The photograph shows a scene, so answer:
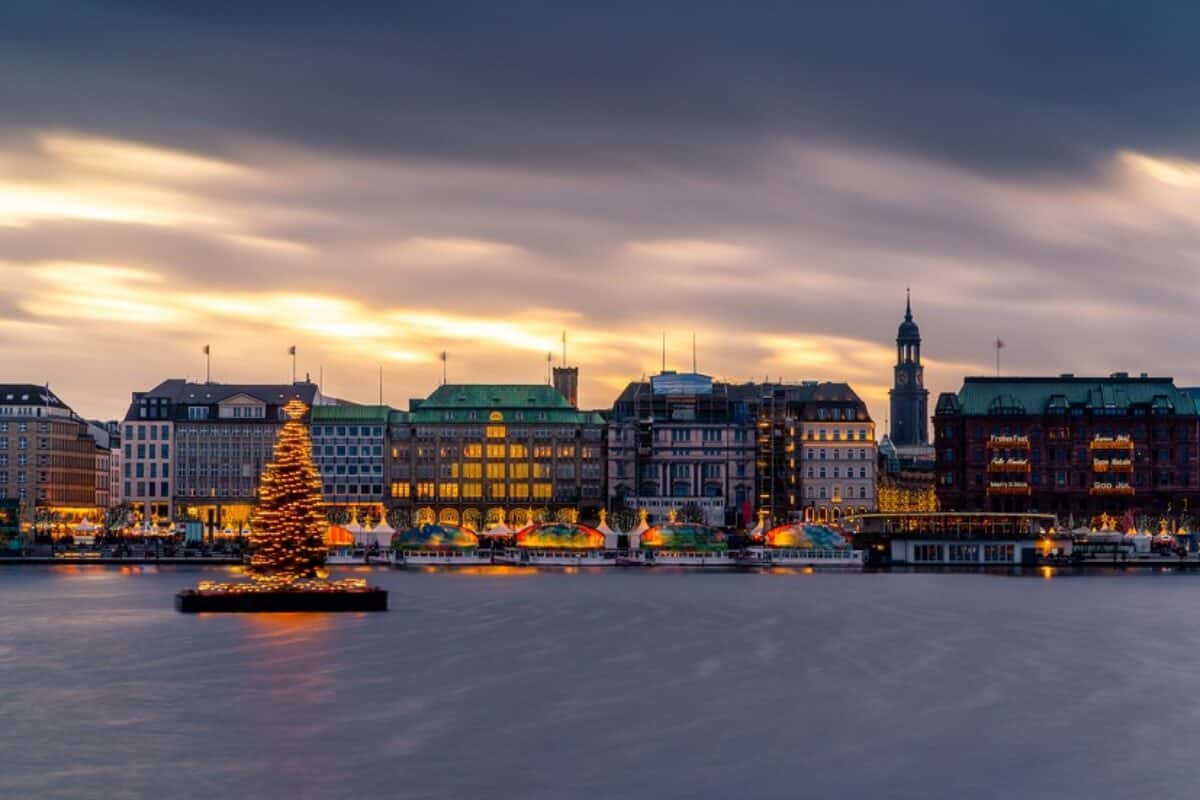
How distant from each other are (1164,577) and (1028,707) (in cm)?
10932

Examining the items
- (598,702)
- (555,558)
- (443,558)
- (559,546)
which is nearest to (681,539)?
(559,546)

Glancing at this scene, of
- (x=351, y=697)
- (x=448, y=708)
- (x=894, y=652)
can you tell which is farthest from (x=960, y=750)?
(x=894, y=652)

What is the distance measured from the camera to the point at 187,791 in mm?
46625

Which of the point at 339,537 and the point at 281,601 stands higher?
the point at 339,537

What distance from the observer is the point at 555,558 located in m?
188

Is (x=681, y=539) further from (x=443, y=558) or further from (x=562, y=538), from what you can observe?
(x=443, y=558)

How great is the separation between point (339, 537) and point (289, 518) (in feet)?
286

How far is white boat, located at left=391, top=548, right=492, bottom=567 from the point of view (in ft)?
602

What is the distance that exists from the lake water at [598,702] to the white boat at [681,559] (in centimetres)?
7360

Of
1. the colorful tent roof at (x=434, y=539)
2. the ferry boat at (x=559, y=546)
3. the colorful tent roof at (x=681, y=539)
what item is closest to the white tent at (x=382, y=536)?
the colorful tent roof at (x=434, y=539)

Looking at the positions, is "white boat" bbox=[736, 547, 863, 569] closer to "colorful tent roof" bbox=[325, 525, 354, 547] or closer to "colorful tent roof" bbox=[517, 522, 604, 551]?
"colorful tent roof" bbox=[517, 522, 604, 551]

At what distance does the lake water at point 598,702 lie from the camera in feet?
160

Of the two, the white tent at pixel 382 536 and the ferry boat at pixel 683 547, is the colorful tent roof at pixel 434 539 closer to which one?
the white tent at pixel 382 536

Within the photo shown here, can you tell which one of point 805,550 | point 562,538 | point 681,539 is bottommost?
point 805,550
